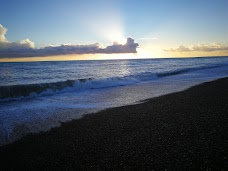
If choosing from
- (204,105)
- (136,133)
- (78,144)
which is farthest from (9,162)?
(204,105)

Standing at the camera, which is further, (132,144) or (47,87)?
(47,87)

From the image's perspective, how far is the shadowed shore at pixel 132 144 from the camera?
495 cm

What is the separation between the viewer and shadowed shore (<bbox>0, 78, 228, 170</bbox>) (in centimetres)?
495

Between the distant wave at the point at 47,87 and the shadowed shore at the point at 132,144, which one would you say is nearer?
Result: the shadowed shore at the point at 132,144

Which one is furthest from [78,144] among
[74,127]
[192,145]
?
[192,145]

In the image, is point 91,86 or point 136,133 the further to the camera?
point 91,86

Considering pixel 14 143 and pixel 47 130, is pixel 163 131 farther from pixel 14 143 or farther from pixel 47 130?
pixel 14 143

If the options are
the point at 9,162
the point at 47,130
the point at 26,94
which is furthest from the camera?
the point at 26,94

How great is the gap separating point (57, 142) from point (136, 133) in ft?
8.17

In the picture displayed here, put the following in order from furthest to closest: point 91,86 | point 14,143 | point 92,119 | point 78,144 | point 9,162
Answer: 1. point 91,86
2. point 92,119
3. point 14,143
4. point 78,144
5. point 9,162

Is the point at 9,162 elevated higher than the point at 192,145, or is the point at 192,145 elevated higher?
the point at 192,145

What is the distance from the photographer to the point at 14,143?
6.77 metres

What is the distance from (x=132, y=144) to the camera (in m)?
5.98

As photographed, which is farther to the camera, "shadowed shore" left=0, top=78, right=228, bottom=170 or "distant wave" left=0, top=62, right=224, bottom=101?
"distant wave" left=0, top=62, right=224, bottom=101
